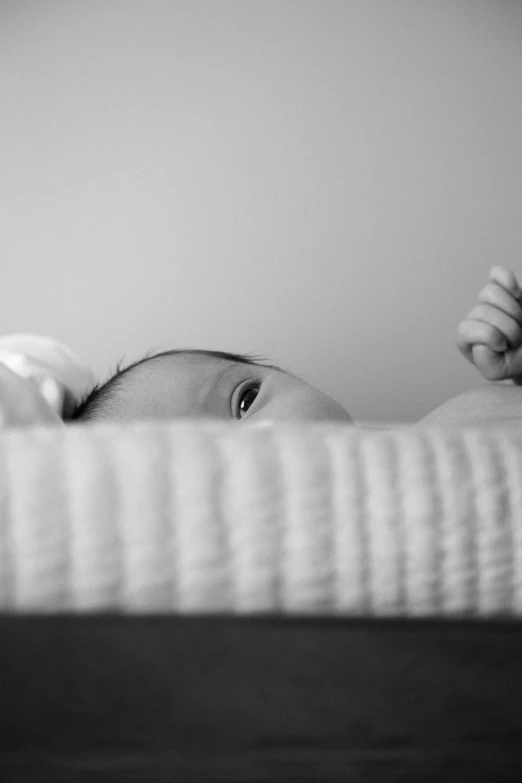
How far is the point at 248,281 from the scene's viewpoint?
955mm

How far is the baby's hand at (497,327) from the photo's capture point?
23.3 inches

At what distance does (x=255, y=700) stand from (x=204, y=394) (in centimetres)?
47

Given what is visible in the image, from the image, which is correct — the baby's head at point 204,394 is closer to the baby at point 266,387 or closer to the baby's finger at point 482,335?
the baby at point 266,387

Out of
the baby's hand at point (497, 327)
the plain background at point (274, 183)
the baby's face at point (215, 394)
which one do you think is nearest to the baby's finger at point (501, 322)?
the baby's hand at point (497, 327)

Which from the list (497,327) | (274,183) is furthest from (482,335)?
(274,183)

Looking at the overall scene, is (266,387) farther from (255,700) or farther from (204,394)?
(255,700)

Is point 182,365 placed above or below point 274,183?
below

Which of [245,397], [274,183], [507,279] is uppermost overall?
[274,183]

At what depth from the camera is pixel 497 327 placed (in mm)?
596

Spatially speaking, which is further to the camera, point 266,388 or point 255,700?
point 266,388

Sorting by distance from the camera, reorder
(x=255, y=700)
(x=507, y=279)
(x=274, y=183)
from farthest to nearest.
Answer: (x=274, y=183)
(x=507, y=279)
(x=255, y=700)

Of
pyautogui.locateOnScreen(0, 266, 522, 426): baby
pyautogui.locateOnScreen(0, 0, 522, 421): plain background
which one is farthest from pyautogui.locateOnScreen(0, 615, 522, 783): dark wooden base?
pyautogui.locateOnScreen(0, 0, 522, 421): plain background

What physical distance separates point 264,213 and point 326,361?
0.21 m

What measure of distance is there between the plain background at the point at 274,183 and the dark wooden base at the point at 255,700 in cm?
79
